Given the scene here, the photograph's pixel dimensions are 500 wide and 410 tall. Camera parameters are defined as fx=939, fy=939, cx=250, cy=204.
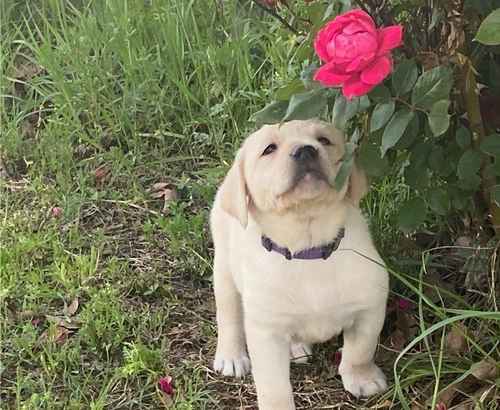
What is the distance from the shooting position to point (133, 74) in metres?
3.49

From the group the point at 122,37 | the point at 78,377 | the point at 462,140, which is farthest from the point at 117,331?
the point at 122,37

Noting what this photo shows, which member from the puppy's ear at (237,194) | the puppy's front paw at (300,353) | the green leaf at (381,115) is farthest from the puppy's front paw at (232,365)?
the green leaf at (381,115)

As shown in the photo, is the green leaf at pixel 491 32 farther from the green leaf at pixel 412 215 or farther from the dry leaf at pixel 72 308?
the dry leaf at pixel 72 308

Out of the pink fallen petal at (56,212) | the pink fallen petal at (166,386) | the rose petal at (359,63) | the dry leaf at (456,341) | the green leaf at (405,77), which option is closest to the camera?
the rose petal at (359,63)

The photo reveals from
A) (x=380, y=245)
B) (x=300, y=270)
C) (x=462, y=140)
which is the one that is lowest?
(x=380, y=245)

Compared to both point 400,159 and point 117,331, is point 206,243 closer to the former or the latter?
Answer: point 117,331

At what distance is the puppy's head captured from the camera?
204cm

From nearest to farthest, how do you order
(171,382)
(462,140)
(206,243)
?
(462,140) → (171,382) → (206,243)

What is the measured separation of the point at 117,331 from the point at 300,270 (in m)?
0.69

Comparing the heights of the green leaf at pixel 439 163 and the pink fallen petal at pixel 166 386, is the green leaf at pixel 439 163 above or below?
above

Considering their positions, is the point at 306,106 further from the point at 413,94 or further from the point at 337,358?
the point at 337,358

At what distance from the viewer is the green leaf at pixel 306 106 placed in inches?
70.4

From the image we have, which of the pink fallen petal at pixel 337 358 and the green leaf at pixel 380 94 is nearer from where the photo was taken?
the green leaf at pixel 380 94

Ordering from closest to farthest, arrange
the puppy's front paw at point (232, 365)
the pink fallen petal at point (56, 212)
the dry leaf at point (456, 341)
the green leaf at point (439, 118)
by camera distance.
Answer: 1. the green leaf at point (439, 118)
2. the dry leaf at point (456, 341)
3. the puppy's front paw at point (232, 365)
4. the pink fallen petal at point (56, 212)
